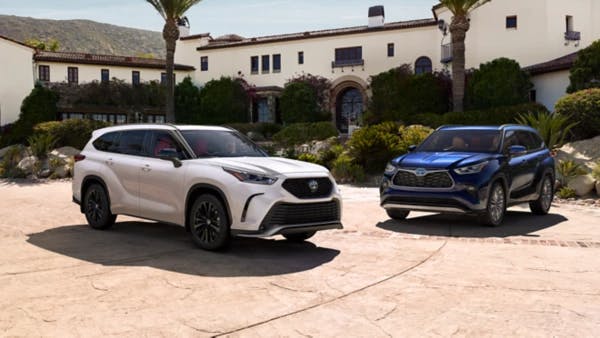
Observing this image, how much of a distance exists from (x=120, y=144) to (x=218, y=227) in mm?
3128

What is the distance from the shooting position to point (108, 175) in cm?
980

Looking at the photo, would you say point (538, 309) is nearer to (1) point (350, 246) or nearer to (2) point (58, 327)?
(1) point (350, 246)

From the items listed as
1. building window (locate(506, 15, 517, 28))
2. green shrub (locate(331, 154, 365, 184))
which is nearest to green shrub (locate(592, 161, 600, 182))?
green shrub (locate(331, 154, 365, 184))

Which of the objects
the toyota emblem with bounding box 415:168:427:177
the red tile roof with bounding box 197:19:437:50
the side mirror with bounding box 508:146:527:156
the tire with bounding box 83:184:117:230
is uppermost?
the red tile roof with bounding box 197:19:437:50

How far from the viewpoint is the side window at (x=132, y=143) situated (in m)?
9.59

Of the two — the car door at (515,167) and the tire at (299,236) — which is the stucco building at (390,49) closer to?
the car door at (515,167)

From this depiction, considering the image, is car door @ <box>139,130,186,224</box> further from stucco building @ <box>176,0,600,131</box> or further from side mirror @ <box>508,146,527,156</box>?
stucco building @ <box>176,0,600,131</box>

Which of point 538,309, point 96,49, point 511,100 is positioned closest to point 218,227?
point 538,309

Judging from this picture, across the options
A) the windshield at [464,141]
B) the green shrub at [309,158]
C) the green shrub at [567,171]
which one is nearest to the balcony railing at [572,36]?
the green shrub at [309,158]

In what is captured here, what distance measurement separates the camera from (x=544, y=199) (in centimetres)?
1252

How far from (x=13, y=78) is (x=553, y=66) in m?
37.3

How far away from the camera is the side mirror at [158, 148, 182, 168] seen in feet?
27.9

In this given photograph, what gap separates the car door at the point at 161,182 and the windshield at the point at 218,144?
0.23 m

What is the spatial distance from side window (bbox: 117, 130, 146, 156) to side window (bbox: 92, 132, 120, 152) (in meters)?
0.15
